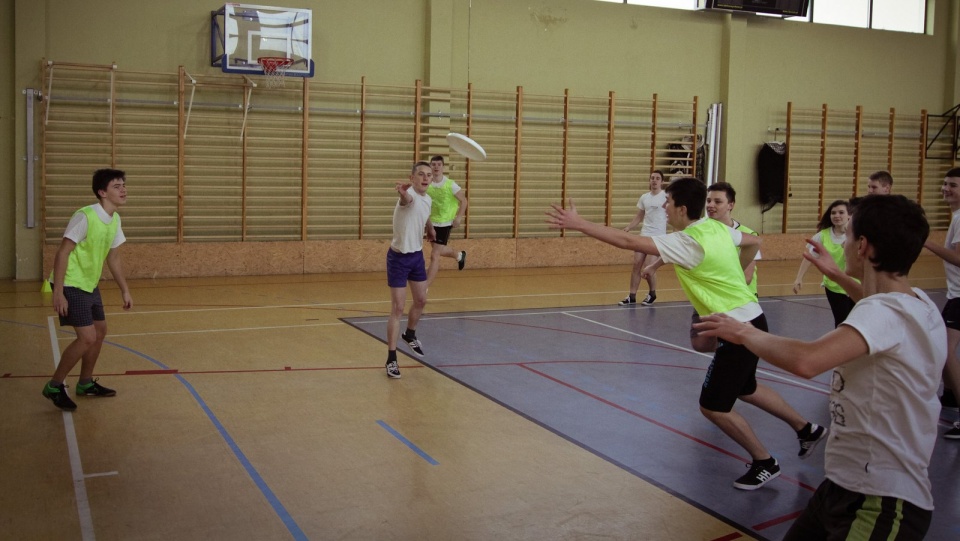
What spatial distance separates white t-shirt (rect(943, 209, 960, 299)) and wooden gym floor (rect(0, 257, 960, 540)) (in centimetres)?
139

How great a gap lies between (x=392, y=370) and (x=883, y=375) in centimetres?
567

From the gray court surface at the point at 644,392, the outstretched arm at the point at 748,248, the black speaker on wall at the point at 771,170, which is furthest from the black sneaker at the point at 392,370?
the black speaker on wall at the point at 771,170

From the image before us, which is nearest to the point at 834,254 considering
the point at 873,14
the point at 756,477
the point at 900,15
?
the point at 756,477

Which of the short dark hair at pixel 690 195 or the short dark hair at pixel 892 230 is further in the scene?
the short dark hair at pixel 690 195

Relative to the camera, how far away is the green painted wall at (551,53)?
14211 millimetres

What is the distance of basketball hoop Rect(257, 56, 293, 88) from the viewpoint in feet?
47.8

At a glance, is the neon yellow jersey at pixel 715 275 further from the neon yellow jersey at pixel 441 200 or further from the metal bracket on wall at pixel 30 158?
the metal bracket on wall at pixel 30 158

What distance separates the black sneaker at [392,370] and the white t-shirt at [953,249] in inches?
185

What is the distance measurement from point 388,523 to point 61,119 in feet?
39.9

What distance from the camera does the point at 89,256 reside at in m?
6.76

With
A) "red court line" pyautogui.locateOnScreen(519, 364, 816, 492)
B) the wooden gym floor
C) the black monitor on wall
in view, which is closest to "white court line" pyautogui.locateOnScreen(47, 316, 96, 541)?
the wooden gym floor

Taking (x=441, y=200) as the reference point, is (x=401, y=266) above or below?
below

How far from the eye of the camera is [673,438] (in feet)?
20.6

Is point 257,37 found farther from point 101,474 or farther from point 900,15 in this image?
point 900,15
